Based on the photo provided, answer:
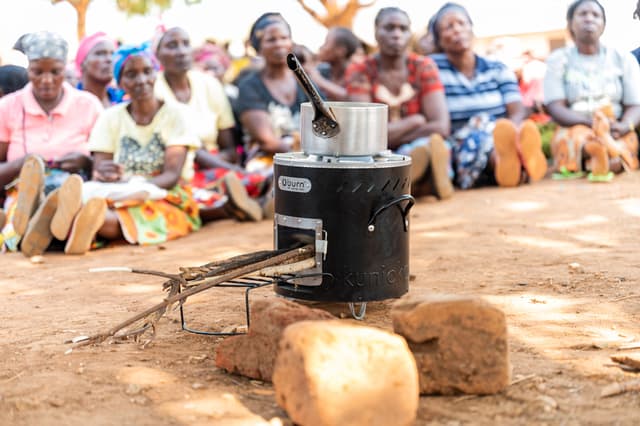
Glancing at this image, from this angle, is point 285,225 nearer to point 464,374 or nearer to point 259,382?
point 259,382

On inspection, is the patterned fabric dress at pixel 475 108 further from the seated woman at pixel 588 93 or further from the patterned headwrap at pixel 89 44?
the patterned headwrap at pixel 89 44

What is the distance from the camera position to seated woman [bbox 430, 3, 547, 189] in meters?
7.17

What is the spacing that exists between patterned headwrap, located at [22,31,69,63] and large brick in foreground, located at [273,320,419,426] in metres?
4.22

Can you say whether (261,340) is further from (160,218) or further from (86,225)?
(160,218)

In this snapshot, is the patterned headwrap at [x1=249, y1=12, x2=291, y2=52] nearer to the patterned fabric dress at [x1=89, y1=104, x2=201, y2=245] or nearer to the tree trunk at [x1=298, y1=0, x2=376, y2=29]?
the patterned fabric dress at [x1=89, y1=104, x2=201, y2=245]

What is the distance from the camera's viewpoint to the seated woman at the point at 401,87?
7.21 meters

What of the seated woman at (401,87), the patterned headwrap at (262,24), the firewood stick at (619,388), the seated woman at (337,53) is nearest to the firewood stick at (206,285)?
the firewood stick at (619,388)

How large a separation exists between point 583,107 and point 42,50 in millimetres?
4650

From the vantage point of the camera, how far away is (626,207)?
612 cm

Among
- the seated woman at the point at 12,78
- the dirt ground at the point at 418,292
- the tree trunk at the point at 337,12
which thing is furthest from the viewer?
the tree trunk at the point at 337,12

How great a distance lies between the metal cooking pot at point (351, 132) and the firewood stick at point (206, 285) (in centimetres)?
41

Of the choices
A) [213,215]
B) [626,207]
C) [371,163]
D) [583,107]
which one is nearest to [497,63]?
[583,107]

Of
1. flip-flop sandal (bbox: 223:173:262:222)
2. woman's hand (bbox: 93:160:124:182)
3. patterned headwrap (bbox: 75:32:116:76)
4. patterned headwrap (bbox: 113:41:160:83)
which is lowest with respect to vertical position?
flip-flop sandal (bbox: 223:173:262:222)

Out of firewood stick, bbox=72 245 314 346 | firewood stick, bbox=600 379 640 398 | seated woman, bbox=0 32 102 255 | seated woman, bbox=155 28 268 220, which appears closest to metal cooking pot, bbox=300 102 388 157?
firewood stick, bbox=72 245 314 346
